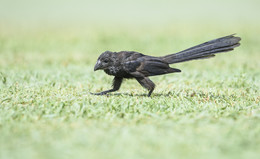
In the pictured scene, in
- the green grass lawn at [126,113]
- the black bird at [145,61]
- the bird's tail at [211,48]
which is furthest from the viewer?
the black bird at [145,61]

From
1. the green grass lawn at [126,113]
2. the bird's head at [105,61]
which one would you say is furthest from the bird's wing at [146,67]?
the green grass lawn at [126,113]

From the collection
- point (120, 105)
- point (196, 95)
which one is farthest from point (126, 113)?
point (196, 95)

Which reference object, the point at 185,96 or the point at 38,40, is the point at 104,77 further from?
the point at 38,40

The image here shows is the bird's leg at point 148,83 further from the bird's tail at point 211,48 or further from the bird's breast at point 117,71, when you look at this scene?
the bird's tail at point 211,48

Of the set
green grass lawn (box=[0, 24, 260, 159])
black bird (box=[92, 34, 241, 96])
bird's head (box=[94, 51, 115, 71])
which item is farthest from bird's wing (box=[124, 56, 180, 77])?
green grass lawn (box=[0, 24, 260, 159])

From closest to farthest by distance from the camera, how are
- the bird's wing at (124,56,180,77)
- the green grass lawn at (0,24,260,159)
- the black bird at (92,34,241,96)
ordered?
the green grass lawn at (0,24,260,159) → the black bird at (92,34,241,96) → the bird's wing at (124,56,180,77)

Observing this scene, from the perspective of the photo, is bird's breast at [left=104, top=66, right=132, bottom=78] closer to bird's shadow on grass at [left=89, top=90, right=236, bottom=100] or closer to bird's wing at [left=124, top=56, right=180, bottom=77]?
bird's wing at [left=124, top=56, right=180, bottom=77]

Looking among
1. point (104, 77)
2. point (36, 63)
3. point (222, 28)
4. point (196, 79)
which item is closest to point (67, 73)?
point (104, 77)
